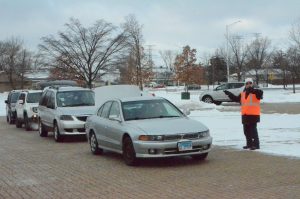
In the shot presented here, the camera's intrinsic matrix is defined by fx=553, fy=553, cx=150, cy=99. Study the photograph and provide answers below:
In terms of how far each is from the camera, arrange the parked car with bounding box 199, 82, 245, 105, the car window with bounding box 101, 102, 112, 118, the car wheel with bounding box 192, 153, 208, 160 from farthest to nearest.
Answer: the parked car with bounding box 199, 82, 245, 105, the car window with bounding box 101, 102, 112, 118, the car wheel with bounding box 192, 153, 208, 160

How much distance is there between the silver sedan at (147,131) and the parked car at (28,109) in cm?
1092

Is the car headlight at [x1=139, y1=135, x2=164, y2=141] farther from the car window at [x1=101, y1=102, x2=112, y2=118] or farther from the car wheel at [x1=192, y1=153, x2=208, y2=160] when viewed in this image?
the car window at [x1=101, y1=102, x2=112, y2=118]

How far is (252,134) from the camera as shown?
43.5ft

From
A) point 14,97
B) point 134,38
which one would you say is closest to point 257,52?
point 134,38

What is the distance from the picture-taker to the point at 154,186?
29.2 ft

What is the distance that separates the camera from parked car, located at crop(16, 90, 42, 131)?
78.4 ft

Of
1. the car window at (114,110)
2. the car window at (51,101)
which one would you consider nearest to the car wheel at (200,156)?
the car window at (114,110)

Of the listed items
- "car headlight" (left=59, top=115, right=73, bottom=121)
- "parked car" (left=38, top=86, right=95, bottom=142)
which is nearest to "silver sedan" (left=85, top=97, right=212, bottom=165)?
"parked car" (left=38, top=86, right=95, bottom=142)

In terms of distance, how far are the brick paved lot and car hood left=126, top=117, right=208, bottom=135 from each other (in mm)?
710

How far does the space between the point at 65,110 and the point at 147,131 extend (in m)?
7.45

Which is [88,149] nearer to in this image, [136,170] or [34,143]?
[34,143]

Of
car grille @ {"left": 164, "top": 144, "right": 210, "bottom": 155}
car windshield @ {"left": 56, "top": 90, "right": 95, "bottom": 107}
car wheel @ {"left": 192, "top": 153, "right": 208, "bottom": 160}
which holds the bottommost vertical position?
car wheel @ {"left": 192, "top": 153, "right": 208, "bottom": 160}

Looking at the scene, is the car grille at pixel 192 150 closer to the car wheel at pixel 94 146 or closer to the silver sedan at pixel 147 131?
the silver sedan at pixel 147 131

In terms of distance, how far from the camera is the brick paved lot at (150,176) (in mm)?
8336
